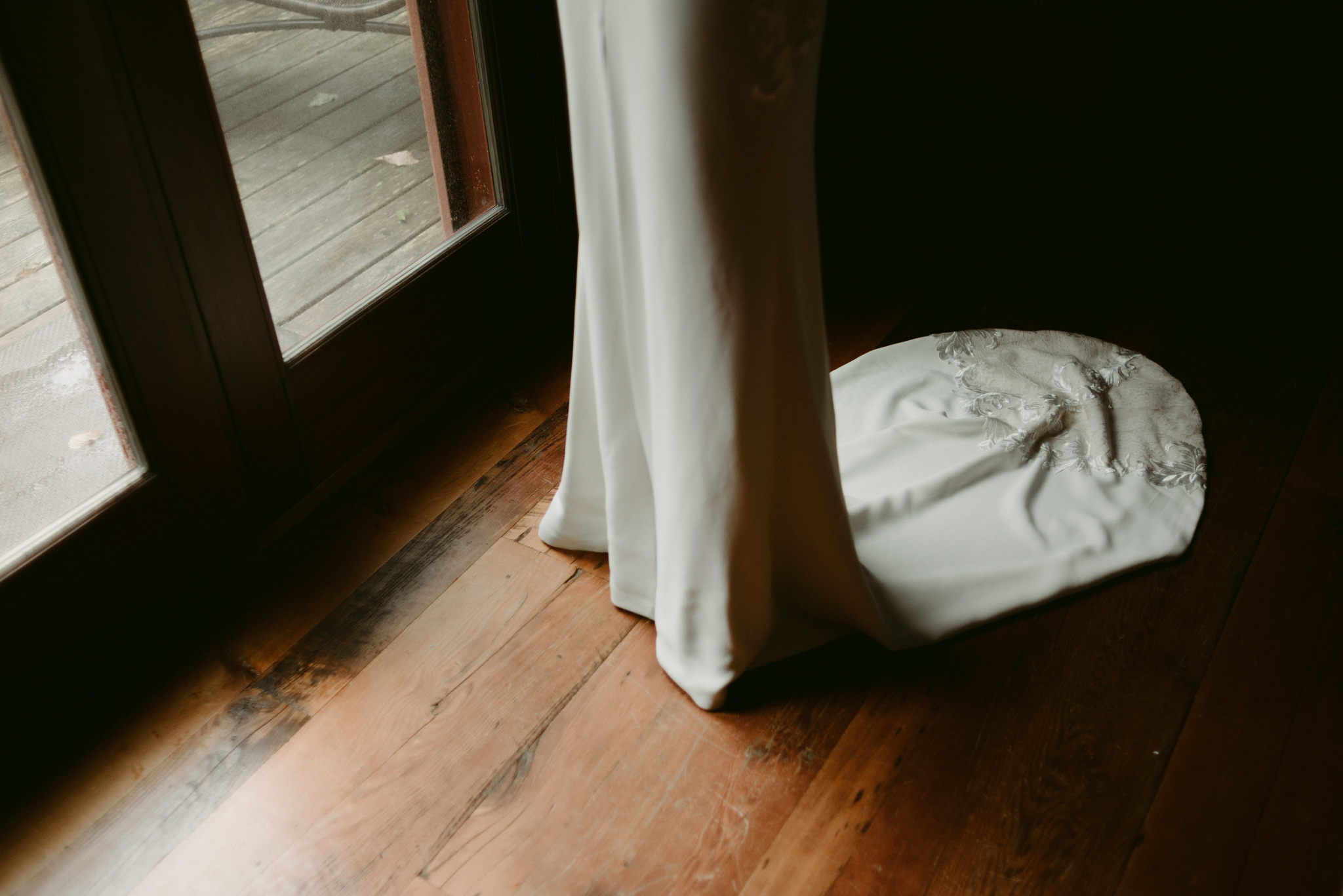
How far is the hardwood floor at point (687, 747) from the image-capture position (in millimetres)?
1203

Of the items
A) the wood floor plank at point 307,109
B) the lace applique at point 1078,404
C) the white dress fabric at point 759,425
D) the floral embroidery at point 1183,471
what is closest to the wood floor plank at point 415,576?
the white dress fabric at point 759,425

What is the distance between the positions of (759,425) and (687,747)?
1.40ft

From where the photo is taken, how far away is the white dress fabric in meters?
1.07

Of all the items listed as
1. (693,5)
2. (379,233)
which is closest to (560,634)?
(379,233)

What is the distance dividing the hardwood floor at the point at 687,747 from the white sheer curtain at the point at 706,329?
0.37 ft

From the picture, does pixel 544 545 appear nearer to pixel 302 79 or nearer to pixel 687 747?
pixel 687 747

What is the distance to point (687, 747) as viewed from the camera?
1.33 metres

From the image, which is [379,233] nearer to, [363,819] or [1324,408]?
[363,819]

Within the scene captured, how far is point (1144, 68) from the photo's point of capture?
215 centimetres

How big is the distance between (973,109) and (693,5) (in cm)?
160

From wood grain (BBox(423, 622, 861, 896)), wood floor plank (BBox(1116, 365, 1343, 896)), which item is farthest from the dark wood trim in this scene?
wood floor plank (BBox(1116, 365, 1343, 896))

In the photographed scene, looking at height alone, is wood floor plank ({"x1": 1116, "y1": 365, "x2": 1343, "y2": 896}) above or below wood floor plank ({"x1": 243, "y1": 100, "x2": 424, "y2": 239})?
below

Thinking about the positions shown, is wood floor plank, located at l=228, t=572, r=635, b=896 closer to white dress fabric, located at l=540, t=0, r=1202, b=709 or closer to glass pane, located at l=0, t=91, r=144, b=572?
white dress fabric, located at l=540, t=0, r=1202, b=709

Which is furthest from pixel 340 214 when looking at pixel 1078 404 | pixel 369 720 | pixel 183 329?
pixel 1078 404
